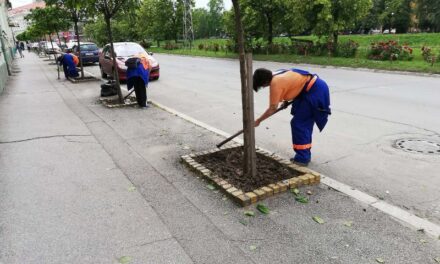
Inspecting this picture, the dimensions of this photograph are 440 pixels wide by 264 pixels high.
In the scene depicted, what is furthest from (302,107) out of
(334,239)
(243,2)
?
(243,2)

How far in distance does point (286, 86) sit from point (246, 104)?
621 millimetres

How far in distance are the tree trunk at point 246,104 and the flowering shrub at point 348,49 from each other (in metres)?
17.2

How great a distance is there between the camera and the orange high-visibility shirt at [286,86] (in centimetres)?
437

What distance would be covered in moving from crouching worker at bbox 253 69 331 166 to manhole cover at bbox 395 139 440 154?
173cm

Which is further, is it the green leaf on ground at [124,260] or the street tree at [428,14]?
the street tree at [428,14]

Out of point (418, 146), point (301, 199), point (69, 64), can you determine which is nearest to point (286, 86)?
point (301, 199)

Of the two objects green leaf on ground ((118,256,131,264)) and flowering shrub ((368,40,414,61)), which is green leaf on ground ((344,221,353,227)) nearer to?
green leaf on ground ((118,256,131,264))

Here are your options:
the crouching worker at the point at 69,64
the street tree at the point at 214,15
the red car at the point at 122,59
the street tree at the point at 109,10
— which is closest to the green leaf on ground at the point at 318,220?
the street tree at the point at 109,10

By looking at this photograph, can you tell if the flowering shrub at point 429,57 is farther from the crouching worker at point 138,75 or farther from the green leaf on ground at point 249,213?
the green leaf on ground at point 249,213

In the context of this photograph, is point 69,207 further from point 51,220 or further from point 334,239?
point 334,239

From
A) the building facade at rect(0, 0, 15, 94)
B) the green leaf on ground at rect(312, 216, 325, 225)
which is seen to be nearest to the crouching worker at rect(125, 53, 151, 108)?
the green leaf on ground at rect(312, 216, 325, 225)

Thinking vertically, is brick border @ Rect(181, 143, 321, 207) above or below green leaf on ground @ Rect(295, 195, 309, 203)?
above

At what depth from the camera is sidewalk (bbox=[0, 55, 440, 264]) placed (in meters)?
3.09

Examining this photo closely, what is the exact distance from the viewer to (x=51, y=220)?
375 centimetres
